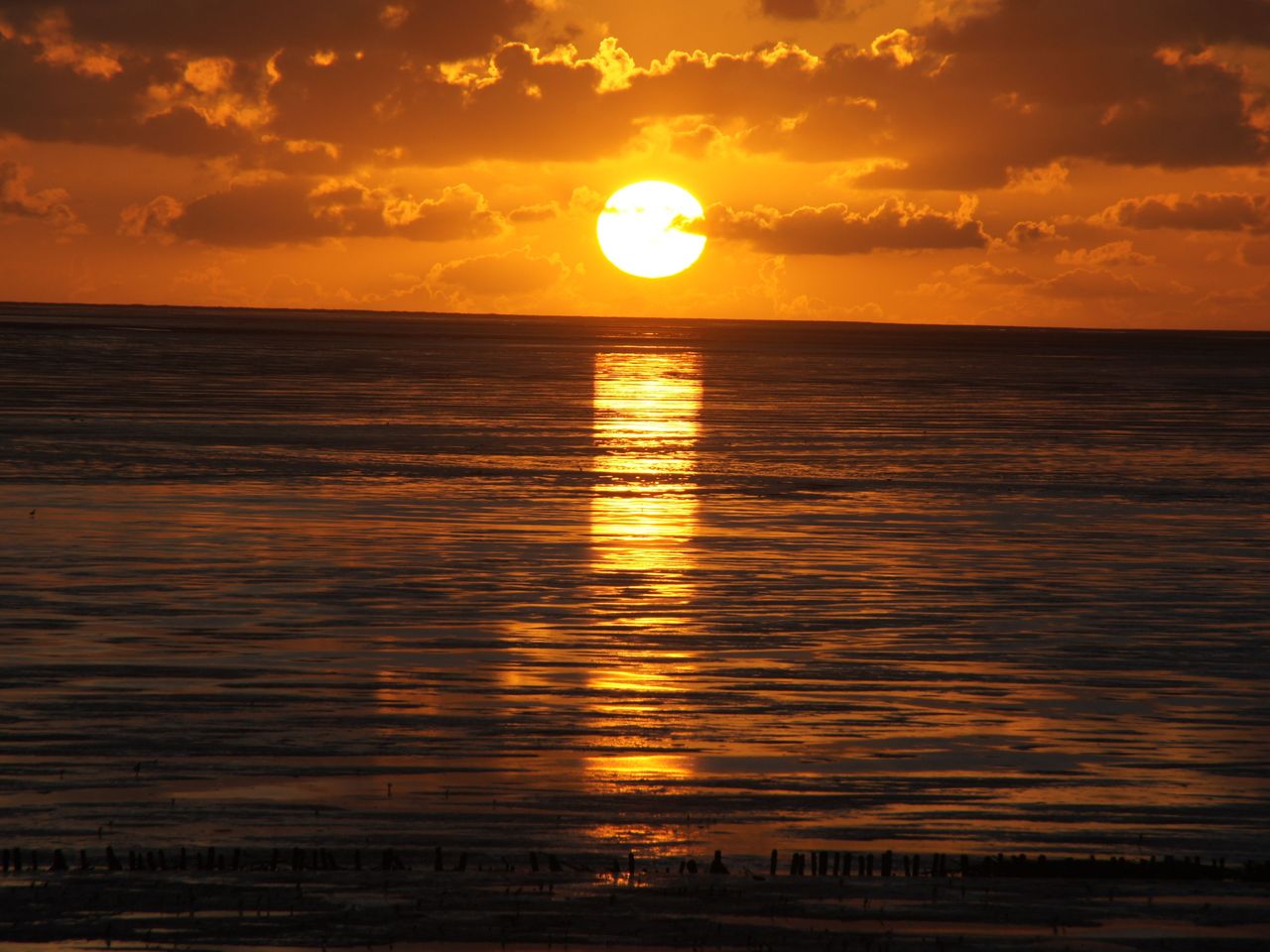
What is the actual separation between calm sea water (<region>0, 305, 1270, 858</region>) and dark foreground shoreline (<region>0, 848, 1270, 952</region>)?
0.75m

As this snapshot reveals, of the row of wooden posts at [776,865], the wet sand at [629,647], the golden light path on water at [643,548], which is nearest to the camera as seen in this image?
the row of wooden posts at [776,865]

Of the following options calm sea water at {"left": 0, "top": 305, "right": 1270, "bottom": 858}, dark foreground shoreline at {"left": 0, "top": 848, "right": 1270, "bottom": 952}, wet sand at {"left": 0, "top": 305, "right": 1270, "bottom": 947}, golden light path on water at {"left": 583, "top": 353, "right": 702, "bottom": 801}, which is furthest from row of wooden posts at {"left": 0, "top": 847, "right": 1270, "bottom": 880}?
golden light path on water at {"left": 583, "top": 353, "right": 702, "bottom": 801}

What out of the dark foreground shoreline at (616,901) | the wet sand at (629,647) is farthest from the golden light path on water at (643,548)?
the dark foreground shoreline at (616,901)

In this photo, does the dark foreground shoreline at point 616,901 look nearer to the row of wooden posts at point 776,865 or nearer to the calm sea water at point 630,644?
the row of wooden posts at point 776,865

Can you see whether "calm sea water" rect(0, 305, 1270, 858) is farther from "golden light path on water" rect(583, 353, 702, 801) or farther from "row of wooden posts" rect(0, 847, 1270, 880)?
"row of wooden posts" rect(0, 847, 1270, 880)

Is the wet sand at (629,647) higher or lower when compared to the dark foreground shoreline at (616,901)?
higher

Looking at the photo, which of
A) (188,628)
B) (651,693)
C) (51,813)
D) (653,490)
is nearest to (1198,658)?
(651,693)

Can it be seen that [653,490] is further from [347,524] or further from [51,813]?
[51,813]

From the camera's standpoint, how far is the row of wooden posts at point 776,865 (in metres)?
14.2

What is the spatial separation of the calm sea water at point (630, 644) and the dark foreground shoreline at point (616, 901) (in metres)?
0.75

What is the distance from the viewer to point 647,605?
28.0m

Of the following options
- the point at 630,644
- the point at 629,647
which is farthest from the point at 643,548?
the point at 629,647

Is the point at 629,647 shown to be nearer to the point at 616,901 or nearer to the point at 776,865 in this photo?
the point at 776,865

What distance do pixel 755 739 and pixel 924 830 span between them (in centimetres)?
365
